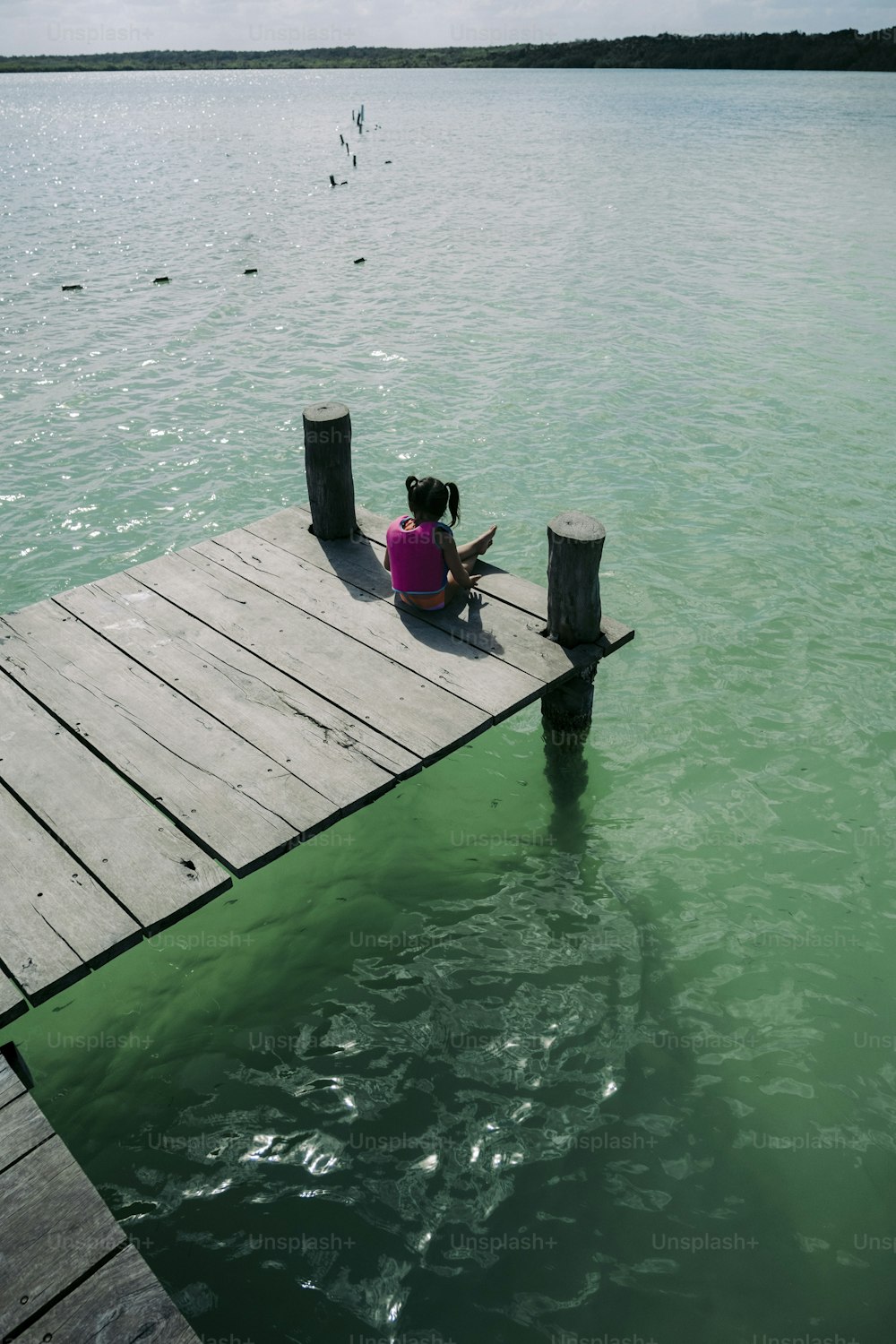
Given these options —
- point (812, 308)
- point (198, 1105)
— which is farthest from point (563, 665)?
point (812, 308)

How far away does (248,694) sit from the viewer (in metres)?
5.49

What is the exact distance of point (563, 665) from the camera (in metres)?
5.72

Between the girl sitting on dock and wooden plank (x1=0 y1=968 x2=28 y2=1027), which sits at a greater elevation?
the girl sitting on dock

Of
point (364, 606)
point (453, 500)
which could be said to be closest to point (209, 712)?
point (364, 606)

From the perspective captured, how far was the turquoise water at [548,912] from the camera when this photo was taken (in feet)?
14.3

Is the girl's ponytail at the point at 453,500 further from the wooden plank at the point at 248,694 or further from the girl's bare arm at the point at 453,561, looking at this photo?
the wooden plank at the point at 248,694

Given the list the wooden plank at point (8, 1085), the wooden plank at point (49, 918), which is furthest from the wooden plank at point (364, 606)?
the wooden plank at point (8, 1085)

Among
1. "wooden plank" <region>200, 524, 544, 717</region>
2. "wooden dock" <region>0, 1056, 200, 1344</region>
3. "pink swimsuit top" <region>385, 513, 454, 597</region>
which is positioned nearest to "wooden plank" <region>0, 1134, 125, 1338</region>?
"wooden dock" <region>0, 1056, 200, 1344</region>

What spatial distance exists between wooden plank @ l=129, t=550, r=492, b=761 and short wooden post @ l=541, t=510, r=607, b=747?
934 millimetres

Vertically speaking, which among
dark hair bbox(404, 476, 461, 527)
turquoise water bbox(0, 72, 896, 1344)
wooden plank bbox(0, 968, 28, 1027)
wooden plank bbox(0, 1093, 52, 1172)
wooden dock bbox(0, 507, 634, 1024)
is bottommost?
turquoise water bbox(0, 72, 896, 1344)

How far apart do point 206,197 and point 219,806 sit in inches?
1394

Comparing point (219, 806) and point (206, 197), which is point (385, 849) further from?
point (206, 197)

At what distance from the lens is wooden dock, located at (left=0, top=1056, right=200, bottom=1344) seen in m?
2.82

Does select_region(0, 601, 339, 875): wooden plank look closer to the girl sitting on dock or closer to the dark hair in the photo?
the girl sitting on dock
